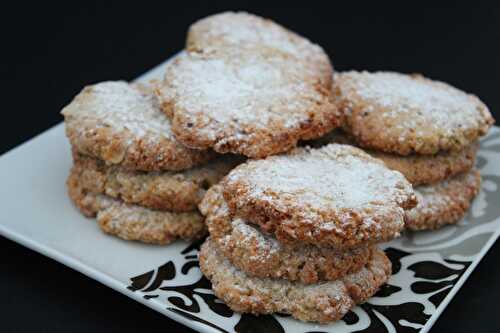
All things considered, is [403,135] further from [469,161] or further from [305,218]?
[305,218]

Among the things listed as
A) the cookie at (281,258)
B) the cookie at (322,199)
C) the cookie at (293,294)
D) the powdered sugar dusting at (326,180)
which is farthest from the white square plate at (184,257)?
the powdered sugar dusting at (326,180)

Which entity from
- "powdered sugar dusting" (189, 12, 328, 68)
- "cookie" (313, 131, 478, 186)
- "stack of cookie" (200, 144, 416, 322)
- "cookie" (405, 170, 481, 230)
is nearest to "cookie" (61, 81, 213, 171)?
"stack of cookie" (200, 144, 416, 322)

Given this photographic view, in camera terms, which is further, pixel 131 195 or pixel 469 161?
pixel 469 161

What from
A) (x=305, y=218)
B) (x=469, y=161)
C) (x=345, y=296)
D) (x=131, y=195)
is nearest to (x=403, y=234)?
(x=469, y=161)

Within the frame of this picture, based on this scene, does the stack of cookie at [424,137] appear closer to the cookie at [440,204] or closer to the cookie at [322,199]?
the cookie at [440,204]

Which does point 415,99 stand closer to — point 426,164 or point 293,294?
point 426,164

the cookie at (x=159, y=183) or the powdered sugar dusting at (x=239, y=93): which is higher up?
the powdered sugar dusting at (x=239, y=93)

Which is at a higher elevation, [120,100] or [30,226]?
[120,100]
